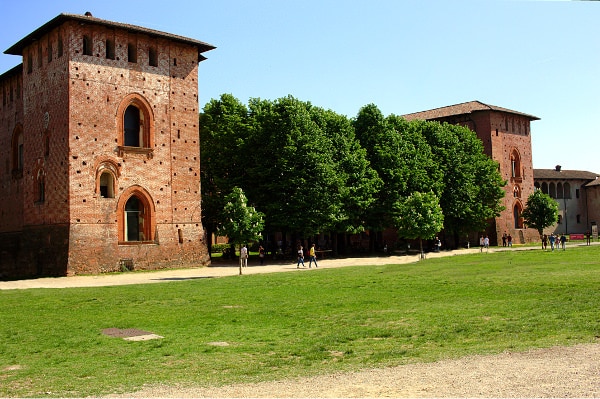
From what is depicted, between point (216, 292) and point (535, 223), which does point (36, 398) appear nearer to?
point (216, 292)

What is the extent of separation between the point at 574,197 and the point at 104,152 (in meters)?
71.8

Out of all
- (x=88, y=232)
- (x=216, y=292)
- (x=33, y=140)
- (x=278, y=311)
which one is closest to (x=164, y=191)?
(x=88, y=232)

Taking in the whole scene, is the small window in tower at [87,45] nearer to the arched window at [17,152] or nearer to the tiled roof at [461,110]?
the arched window at [17,152]

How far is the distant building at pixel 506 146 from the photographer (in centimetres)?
6303

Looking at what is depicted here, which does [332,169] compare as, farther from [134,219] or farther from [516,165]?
[516,165]

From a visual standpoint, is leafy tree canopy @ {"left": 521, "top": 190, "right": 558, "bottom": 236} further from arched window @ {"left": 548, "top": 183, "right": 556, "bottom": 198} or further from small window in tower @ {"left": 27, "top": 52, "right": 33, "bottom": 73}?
small window in tower @ {"left": 27, "top": 52, "right": 33, "bottom": 73}

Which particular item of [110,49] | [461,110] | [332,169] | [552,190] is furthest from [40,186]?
[552,190]

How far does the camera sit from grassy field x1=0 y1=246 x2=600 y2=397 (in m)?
9.66

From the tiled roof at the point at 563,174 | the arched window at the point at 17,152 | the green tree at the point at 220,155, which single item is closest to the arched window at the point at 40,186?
the arched window at the point at 17,152

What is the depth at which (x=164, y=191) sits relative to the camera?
3741 cm

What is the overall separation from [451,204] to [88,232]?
108ft

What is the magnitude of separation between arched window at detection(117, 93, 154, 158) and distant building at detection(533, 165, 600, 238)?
2408 inches

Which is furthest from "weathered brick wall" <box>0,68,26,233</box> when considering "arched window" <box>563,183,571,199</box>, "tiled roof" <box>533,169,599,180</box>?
"arched window" <box>563,183,571,199</box>

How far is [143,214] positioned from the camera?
3669cm
